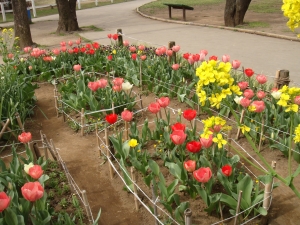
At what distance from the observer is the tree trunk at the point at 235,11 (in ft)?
37.9

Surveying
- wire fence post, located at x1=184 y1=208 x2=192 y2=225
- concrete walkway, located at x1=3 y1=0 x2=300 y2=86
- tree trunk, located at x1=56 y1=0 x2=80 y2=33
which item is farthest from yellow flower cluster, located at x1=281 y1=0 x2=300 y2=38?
tree trunk, located at x1=56 y1=0 x2=80 y2=33

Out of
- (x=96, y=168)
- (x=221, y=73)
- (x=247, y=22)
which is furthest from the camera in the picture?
(x=247, y=22)

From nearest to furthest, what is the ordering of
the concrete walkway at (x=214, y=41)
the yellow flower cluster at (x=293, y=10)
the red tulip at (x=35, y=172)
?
the yellow flower cluster at (x=293, y=10) → the red tulip at (x=35, y=172) → the concrete walkway at (x=214, y=41)

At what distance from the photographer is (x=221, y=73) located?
81.8 inches

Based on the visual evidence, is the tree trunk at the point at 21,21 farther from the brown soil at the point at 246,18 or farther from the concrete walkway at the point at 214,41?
the brown soil at the point at 246,18

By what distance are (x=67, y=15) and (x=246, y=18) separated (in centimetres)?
645

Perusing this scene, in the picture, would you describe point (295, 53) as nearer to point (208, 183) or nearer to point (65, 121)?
point (65, 121)

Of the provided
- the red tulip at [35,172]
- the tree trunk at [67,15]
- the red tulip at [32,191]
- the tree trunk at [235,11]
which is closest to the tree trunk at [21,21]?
the tree trunk at [67,15]

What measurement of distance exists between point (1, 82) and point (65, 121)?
0.97 meters

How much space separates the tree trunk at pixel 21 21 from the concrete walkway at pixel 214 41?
1.62 metres

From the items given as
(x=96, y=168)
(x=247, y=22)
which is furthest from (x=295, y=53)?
(x=96, y=168)

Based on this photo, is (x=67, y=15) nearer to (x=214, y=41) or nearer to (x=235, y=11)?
(x=214, y=41)

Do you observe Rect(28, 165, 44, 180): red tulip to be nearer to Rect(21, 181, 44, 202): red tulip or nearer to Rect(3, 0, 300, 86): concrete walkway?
Rect(21, 181, 44, 202): red tulip

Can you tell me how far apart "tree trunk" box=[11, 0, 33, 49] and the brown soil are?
19.4 ft
